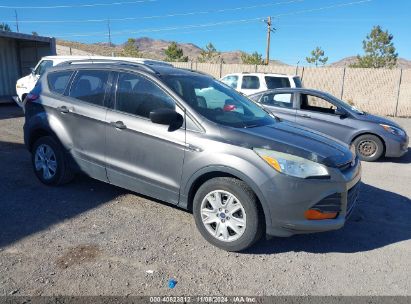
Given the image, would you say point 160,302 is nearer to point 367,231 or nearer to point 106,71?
point 367,231

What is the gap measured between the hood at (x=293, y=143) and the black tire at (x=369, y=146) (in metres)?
4.07

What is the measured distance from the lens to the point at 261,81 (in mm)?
13180

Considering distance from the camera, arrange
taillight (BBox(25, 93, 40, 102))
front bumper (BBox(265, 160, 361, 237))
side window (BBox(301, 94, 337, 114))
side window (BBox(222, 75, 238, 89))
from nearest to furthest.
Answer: front bumper (BBox(265, 160, 361, 237))
taillight (BBox(25, 93, 40, 102))
side window (BBox(301, 94, 337, 114))
side window (BBox(222, 75, 238, 89))

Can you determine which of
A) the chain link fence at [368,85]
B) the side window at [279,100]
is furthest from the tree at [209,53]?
the side window at [279,100]

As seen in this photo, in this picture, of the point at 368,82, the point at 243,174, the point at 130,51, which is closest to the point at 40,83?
the point at 243,174

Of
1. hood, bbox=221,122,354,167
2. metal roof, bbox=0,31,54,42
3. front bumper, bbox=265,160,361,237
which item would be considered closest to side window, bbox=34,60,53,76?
metal roof, bbox=0,31,54,42

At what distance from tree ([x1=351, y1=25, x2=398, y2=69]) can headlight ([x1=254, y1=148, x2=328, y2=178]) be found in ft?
120

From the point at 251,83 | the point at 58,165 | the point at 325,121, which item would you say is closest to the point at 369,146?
the point at 325,121

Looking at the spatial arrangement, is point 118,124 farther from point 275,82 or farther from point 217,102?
point 275,82

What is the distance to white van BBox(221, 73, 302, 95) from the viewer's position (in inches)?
500

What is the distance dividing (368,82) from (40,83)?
18151mm

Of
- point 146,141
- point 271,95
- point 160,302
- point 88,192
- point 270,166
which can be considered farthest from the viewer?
point 271,95

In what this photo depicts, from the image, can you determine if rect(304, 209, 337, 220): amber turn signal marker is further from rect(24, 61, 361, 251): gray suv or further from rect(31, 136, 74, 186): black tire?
rect(31, 136, 74, 186): black tire

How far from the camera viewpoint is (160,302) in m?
2.85
